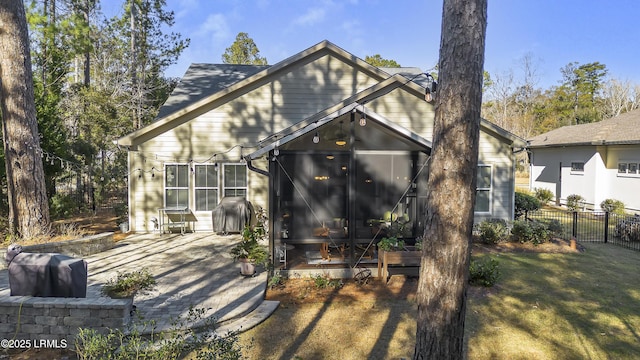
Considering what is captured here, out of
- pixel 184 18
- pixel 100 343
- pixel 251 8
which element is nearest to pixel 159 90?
pixel 184 18

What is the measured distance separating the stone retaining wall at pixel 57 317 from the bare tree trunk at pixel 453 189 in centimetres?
421

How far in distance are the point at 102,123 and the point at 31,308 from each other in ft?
48.3

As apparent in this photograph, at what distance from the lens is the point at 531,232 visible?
11398mm

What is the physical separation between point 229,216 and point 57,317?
6.98 m

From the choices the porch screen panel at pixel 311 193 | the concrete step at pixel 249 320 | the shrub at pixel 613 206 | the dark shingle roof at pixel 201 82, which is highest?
the dark shingle roof at pixel 201 82

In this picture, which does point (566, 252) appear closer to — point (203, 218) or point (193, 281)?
point (193, 281)

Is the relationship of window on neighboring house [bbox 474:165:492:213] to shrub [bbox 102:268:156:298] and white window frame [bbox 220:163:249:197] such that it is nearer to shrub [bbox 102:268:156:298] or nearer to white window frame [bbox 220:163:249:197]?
white window frame [bbox 220:163:249:197]

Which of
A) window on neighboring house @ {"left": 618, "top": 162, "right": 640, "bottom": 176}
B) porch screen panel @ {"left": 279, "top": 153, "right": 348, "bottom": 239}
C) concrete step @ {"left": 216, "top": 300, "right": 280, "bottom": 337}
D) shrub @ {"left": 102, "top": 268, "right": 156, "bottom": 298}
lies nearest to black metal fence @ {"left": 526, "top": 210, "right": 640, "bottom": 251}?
window on neighboring house @ {"left": 618, "top": 162, "right": 640, "bottom": 176}

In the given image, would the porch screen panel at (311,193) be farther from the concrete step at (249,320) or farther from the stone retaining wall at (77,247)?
the stone retaining wall at (77,247)

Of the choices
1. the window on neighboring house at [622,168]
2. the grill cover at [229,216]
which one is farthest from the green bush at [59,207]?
the window on neighboring house at [622,168]

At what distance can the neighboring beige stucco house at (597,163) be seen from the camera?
17.3m

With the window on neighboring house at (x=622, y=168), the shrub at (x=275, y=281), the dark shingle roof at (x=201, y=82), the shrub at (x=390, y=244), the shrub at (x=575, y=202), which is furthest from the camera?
the shrub at (x=575, y=202)

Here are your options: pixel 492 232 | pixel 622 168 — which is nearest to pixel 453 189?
pixel 492 232

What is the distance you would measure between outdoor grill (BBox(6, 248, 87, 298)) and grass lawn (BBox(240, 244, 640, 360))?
9.32ft
